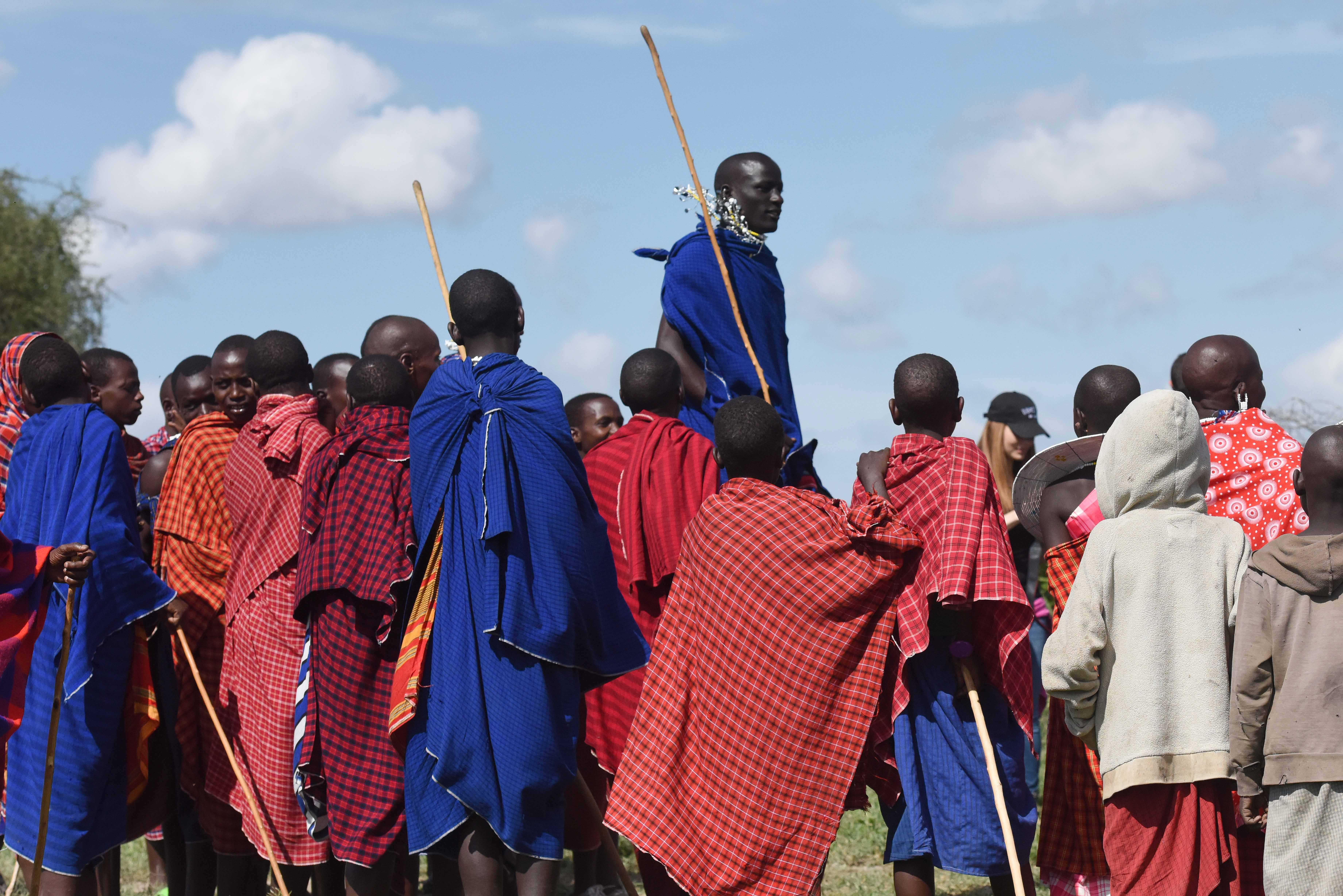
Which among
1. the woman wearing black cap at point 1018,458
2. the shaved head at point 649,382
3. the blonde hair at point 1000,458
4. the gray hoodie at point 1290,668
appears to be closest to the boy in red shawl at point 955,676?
the gray hoodie at point 1290,668

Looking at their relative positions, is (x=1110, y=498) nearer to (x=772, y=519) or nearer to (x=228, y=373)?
(x=772, y=519)

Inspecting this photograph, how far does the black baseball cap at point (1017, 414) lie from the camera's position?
8.81 meters

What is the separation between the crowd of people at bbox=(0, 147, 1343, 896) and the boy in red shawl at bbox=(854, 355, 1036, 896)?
1 cm

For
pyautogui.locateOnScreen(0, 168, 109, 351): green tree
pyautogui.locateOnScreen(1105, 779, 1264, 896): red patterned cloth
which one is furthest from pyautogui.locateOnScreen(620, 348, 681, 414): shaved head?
pyautogui.locateOnScreen(0, 168, 109, 351): green tree

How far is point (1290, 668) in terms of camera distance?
159 inches

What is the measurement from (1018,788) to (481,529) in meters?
2.00

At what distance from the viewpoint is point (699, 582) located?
193 inches

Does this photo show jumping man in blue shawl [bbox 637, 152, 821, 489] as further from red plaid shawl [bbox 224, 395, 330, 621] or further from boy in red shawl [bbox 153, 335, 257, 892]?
boy in red shawl [bbox 153, 335, 257, 892]

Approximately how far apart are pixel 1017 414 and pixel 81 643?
229 inches

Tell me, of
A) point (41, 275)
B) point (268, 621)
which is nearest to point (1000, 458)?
point (268, 621)

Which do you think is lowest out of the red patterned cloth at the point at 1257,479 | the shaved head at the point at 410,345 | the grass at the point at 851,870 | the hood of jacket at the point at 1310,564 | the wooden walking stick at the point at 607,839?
the grass at the point at 851,870

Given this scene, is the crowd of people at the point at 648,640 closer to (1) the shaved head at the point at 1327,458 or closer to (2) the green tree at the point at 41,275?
(1) the shaved head at the point at 1327,458

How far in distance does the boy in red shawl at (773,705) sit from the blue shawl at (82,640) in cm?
197

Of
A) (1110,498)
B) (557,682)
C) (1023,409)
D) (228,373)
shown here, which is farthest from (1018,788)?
(1023,409)
